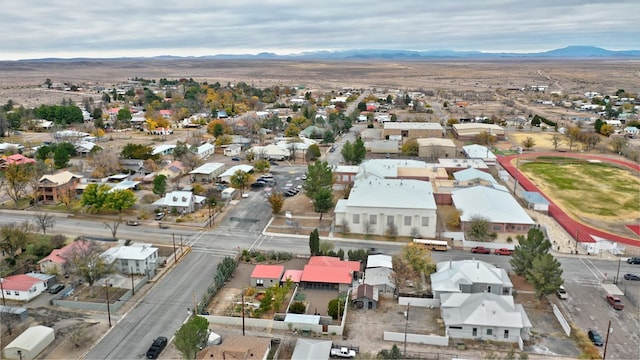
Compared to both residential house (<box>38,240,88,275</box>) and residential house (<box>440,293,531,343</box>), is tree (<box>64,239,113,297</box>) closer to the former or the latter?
residential house (<box>38,240,88,275</box>)

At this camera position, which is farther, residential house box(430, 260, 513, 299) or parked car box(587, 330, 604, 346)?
residential house box(430, 260, 513, 299)

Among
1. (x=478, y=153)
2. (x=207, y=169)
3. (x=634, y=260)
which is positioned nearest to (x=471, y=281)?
(x=634, y=260)

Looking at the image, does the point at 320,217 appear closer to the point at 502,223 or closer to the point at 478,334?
the point at 502,223

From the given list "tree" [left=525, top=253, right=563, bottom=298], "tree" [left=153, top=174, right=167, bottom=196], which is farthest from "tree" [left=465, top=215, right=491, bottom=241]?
"tree" [left=153, top=174, right=167, bottom=196]

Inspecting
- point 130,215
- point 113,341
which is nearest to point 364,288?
point 113,341

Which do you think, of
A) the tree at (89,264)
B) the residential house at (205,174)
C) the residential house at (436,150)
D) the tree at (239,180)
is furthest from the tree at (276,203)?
the residential house at (436,150)

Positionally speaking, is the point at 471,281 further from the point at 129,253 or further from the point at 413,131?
the point at 413,131
